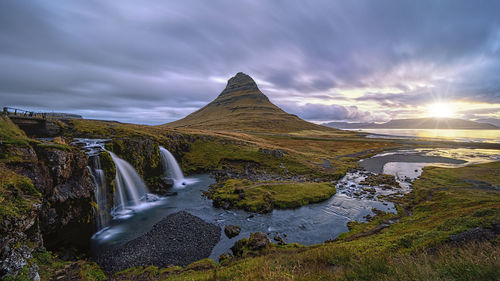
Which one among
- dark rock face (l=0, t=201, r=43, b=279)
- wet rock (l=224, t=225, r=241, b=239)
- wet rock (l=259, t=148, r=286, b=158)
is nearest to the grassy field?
dark rock face (l=0, t=201, r=43, b=279)

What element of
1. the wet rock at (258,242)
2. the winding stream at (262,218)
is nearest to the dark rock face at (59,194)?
the winding stream at (262,218)

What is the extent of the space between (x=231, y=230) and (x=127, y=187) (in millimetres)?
20530

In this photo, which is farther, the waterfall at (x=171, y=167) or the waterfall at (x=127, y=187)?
the waterfall at (x=171, y=167)

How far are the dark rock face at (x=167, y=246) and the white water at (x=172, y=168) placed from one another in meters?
20.2

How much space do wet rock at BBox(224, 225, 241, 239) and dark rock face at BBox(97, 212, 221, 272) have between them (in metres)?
1.08

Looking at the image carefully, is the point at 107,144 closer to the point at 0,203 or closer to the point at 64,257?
the point at 64,257

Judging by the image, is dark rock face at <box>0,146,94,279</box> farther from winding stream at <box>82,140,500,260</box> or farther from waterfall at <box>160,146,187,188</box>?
waterfall at <box>160,146,187,188</box>

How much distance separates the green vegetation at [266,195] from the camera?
103ft

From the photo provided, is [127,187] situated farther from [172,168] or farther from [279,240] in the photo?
[279,240]

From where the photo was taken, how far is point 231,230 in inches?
934

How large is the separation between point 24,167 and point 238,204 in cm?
2423

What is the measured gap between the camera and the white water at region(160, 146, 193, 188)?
1820 inches

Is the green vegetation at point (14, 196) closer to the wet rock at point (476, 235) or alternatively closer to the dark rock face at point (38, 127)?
the dark rock face at point (38, 127)

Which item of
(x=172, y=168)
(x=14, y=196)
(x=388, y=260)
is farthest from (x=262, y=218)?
(x=172, y=168)
